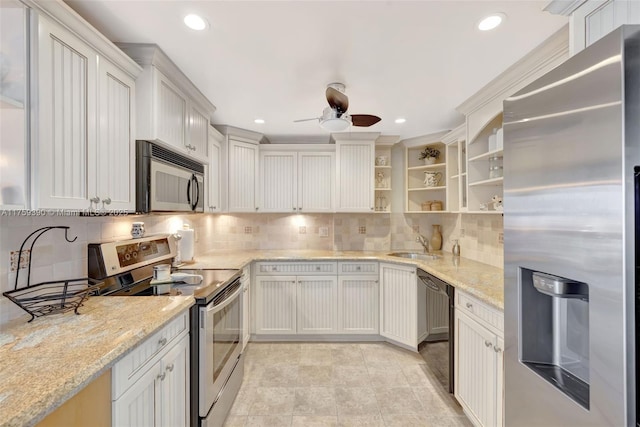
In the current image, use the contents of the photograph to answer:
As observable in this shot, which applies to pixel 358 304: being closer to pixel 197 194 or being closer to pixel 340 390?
pixel 340 390

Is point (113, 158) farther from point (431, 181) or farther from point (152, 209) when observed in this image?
point (431, 181)

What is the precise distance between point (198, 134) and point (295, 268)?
1665 mm

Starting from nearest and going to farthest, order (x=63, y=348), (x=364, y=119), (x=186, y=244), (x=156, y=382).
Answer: (x=63, y=348), (x=156, y=382), (x=364, y=119), (x=186, y=244)

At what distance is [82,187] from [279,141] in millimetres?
2673

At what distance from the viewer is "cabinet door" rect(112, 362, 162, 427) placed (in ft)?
3.31

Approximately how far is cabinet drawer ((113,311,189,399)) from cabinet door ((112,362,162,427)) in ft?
0.10

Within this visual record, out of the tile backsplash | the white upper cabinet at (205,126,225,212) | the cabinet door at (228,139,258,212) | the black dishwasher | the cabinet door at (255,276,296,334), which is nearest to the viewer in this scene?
the tile backsplash

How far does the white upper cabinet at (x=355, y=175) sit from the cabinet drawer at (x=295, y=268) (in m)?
0.73

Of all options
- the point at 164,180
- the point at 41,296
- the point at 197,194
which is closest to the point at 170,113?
the point at 164,180

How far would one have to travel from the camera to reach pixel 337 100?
6.45ft

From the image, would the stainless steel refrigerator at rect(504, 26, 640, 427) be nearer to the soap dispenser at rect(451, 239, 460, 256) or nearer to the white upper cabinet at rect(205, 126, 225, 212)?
the soap dispenser at rect(451, 239, 460, 256)

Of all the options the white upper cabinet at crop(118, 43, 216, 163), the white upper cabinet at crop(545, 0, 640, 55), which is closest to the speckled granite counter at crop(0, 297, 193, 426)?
the white upper cabinet at crop(118, 43, 216, 163)

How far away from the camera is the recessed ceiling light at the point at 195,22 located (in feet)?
4.56

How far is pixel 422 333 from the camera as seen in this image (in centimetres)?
267
